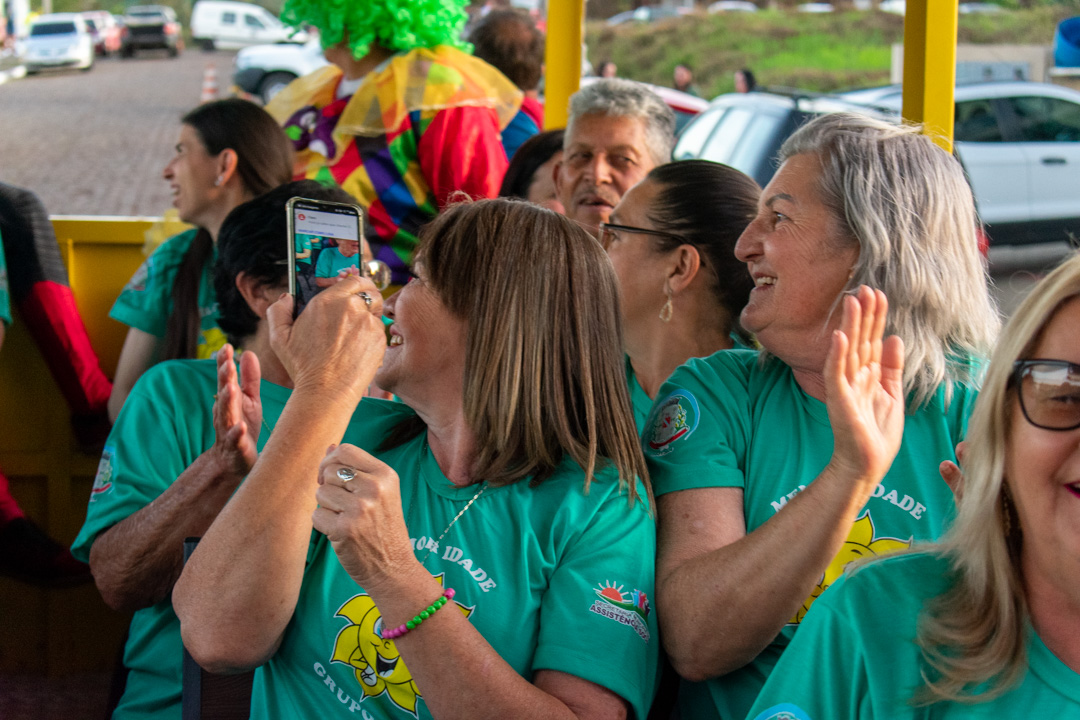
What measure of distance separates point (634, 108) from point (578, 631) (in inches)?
84.4

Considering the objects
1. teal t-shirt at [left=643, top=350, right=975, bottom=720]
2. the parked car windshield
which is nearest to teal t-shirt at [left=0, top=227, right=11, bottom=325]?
teal t-shirt at [left=643, top=350, right=975, bottom=720]

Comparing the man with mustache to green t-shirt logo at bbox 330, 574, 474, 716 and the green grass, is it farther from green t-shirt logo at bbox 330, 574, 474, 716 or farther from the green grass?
the green grass

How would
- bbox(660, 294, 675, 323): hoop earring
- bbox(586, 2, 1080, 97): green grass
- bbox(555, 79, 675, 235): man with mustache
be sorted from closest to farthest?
1. bbox(660, 294, 675, 323): hoop earring
2. bbox(555, 79, 675, 235): man with mustache
3. bbox(586, 2, 1080, 97): green grass

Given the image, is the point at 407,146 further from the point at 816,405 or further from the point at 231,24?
the point at 231,24

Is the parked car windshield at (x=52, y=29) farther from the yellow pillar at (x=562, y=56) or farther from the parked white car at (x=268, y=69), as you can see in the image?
the yellow pillar at (x=562, y=56)

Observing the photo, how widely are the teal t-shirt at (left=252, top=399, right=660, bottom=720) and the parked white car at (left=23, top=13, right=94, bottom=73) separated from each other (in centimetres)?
2888

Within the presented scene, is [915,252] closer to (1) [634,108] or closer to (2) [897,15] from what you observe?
(1) [634,108]

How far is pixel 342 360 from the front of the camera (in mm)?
1671

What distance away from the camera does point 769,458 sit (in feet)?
5.82

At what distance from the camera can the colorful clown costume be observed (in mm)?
3520

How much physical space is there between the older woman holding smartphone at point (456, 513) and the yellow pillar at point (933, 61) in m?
1.39

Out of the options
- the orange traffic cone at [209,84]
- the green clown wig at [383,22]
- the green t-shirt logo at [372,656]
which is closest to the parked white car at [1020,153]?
the green clown wig at [383,22]

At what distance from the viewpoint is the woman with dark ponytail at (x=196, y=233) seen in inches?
119

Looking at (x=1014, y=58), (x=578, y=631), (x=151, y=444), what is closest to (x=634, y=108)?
(x=151, y=444)
